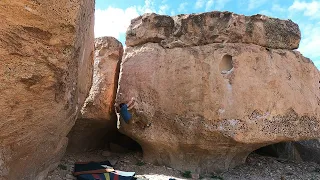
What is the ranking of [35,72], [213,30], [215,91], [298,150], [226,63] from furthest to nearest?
[298,150]
[213,30]
[226,63]
[215,91]
[35,72]

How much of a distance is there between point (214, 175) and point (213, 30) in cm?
245

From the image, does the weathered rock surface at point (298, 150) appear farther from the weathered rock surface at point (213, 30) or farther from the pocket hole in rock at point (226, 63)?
the pocket hole in rock at point (226, 63)

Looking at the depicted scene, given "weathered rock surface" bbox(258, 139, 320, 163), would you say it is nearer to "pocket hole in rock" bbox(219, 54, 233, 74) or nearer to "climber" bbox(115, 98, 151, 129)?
"pocket hole in rock" bbox(219, 54, 233, 74)

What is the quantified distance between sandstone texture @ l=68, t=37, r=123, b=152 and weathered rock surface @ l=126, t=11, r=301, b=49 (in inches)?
16.1

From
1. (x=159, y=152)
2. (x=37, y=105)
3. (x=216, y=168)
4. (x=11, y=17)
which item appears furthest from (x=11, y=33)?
(x=216, y=168)

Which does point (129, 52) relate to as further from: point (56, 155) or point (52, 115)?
point (52, 115)

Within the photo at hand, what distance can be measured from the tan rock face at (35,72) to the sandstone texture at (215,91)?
2.01m

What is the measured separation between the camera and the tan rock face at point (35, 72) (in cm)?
245

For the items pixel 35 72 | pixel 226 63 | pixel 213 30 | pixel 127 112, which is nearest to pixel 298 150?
pixel 226 63

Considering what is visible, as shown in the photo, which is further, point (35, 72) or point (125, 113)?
point (125, 113)

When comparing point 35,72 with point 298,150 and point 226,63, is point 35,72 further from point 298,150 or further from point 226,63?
point 298,150

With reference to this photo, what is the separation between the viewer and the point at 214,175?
5164mm

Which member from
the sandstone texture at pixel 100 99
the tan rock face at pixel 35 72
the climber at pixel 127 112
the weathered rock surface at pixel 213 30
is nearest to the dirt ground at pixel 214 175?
the sandstone texture at pixel 100 99

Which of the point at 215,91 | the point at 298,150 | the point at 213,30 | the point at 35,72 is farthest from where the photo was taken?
the point at 298,150
